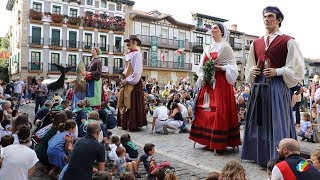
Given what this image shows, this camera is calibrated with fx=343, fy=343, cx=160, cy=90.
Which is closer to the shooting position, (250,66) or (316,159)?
(316,159)

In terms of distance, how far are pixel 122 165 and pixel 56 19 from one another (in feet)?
119

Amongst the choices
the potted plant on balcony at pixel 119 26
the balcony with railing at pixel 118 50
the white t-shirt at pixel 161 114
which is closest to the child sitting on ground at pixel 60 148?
the white t-shirt at pixel 161 114

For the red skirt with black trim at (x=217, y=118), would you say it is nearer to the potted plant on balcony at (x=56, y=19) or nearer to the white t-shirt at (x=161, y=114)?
the white t-shirt at (x=161, y=114)

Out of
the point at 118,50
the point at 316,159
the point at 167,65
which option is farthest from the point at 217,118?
the point at 167,65

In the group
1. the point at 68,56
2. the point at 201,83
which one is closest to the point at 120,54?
the point at 68,56

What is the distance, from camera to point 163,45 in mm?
48219

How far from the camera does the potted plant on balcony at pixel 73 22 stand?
39.9 meters

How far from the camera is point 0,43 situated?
55.3 metres

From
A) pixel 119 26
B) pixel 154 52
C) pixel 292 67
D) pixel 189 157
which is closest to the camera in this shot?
pixel 292 67

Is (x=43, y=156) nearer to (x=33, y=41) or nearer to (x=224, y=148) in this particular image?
(x=224, y=148)

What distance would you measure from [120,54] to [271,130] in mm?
39392

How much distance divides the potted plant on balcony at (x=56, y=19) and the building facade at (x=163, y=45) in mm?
9475

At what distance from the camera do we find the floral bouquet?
6.75 metres

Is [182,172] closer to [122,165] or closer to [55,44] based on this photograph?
[122,165]
